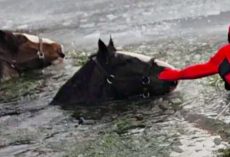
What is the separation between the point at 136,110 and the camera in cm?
828

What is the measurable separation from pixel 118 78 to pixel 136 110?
640 mm

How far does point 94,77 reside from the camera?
880 cm

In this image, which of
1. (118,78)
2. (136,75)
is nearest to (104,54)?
(118,78)

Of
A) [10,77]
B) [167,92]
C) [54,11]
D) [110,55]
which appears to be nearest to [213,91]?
[167,92]

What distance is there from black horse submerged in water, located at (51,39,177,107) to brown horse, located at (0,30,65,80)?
303 cm

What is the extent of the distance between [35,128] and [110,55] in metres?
1.64

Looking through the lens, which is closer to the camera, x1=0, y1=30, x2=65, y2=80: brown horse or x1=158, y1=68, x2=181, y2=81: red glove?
x1=158, y1=68, x2=181, y2=81: red glove

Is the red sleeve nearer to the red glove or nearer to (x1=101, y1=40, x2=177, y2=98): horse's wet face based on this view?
the red glove

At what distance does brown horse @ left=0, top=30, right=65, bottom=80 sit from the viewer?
1164 cm

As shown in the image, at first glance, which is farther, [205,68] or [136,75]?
[136,75]

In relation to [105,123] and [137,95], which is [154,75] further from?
[105,123]

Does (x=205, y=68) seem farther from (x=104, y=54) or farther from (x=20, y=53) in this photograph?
(x=20, y=53)

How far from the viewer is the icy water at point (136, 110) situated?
6777 millimetres

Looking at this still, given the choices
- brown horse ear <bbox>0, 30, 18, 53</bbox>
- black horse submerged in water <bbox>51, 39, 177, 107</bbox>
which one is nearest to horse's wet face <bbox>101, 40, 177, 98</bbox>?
black horse submerged in water <bbox>51, 39, 177, 107</bbox>
